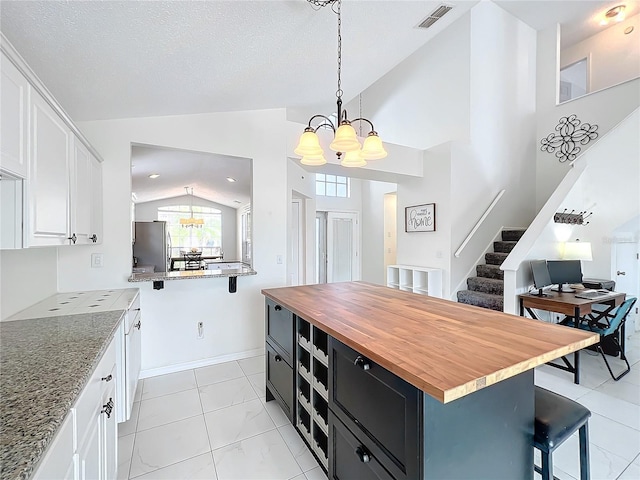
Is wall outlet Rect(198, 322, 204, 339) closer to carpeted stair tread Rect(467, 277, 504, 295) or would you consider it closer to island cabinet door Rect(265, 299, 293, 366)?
island cabinet door Rect(265, 299, 293, 366)

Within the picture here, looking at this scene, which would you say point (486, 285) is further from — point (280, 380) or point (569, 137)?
point (280, 380)

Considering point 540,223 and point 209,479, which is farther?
point 540,223

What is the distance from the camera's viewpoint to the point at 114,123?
9.06ft

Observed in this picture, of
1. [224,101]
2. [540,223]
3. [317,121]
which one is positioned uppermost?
[317,121]

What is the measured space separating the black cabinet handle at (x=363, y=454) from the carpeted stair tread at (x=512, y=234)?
452 cm

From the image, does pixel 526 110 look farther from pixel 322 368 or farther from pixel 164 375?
pixel 164 375

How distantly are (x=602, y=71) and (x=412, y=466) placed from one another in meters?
7.52

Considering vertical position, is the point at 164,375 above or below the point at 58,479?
below

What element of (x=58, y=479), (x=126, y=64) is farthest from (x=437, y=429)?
(x=126, y=64)

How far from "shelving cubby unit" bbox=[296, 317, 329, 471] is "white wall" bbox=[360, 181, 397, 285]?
497cm

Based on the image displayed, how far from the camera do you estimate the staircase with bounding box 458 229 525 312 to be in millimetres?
3944

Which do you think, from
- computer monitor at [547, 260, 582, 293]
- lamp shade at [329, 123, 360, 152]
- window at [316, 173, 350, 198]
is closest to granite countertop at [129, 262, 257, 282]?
lamp shade at [329, 123, 360, 152]

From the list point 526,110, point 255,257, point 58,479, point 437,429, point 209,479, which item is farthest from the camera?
point 526,110

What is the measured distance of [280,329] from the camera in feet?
7.30
